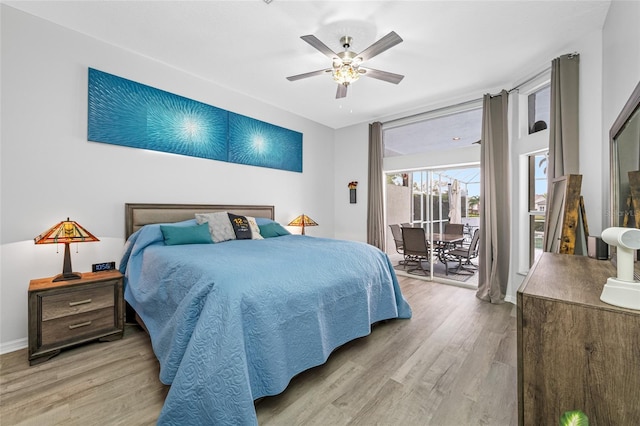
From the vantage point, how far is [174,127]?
327 cm

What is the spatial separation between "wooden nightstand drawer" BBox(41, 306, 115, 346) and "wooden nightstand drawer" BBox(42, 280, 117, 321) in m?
0.04

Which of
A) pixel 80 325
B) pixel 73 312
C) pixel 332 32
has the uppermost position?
pixel 332 32

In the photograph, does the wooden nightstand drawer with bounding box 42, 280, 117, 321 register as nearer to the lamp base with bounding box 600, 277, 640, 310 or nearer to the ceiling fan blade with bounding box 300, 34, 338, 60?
the ceiling fan blade with bounding box 300, 34, 338, 60

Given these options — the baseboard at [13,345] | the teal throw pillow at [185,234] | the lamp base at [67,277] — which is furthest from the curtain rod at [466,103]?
the baseboard at [13,345]

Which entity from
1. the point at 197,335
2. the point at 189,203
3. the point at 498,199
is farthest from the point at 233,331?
the point at 498,199

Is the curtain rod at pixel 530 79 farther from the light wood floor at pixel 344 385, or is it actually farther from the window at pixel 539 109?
the light wood floor at pixel 344 385

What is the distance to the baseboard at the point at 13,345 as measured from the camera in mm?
2234

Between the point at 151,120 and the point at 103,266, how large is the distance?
1.66m

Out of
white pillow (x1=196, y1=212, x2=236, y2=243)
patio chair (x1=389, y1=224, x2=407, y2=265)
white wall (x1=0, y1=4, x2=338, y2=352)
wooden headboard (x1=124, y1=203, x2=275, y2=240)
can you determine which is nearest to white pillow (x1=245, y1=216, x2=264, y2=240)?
white pillow (x1=196, y1=212, x2=236, y2=243)

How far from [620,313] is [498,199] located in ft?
10.4

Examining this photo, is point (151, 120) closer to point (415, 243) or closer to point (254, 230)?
point (254, 230)

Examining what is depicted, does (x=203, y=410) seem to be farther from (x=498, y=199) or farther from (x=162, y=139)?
(x=498, y=199)

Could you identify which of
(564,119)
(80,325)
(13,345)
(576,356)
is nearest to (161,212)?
(80,325)

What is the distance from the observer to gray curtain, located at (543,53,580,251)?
257 centimetres
